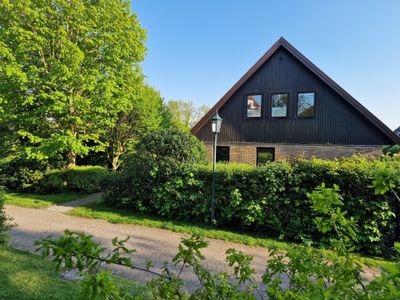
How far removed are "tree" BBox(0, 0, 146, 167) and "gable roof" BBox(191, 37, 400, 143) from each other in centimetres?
525

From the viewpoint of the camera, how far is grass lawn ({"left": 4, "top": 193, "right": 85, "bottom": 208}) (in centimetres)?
935

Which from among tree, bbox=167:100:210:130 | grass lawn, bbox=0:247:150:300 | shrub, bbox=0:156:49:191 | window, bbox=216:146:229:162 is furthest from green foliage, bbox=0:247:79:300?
tree, bbox=167:100:210:130

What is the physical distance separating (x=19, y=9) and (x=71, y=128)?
5.11 meters

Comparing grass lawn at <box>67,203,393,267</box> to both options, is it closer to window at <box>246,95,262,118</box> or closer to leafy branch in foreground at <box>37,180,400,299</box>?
leafy branch in foreground at <box>37,180,400,299</box>

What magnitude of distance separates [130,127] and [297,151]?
1126 cm

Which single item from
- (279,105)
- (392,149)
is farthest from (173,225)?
(392,149)

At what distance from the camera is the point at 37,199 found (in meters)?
10.2

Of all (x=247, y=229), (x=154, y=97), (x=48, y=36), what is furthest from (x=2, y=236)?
(x=154, y=97)

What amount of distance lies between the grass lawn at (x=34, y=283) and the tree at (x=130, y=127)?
1353 centimetres

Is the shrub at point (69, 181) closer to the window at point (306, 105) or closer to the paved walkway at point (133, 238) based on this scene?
the paved walkway at point (133, 238)

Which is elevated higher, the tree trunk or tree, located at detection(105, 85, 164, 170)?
tree, located at detection(105, 85, 164, 170)

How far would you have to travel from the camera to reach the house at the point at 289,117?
39.4 ft

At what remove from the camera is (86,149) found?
1115 centimetres

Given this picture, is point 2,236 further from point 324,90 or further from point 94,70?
point 324,90
